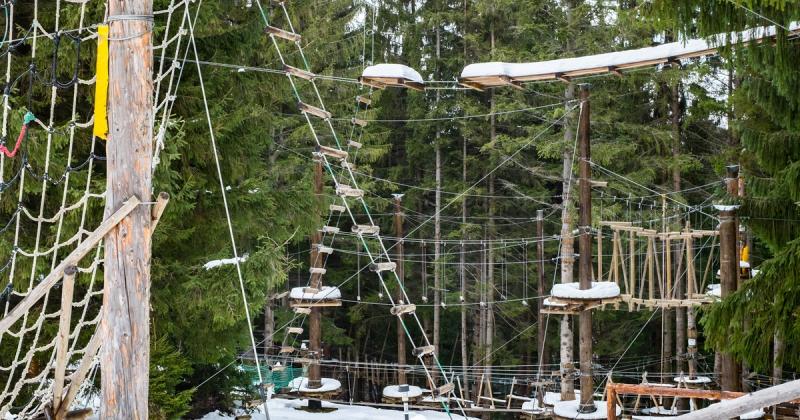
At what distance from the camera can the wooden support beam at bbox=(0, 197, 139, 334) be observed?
12.5 ft

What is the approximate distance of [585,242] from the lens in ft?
36.1

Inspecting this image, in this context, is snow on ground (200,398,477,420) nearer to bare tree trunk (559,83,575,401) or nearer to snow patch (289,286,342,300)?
snow patch (289,286,342,300)

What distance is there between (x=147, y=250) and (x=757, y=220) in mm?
5686

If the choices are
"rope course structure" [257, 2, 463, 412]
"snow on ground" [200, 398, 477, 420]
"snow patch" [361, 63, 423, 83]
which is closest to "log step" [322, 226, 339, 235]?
"rope course structure" [257, 2, 463, 412]

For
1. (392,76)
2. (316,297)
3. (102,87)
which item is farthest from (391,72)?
(316,297)

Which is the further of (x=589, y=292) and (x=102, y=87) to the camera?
(x=589, y=292)

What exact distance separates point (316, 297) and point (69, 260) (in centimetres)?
794

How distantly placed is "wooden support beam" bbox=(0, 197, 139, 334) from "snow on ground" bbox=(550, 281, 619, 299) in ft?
24.0

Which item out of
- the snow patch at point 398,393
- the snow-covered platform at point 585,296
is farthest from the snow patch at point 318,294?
the snow-covered platform at point 585,296

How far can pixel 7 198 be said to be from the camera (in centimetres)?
658

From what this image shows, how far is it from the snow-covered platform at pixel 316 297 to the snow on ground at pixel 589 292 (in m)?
3.18

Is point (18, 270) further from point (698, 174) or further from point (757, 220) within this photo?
point (698, 174)

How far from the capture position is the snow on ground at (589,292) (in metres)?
10.2

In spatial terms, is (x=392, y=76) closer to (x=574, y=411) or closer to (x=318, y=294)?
(x=318, y=294)
